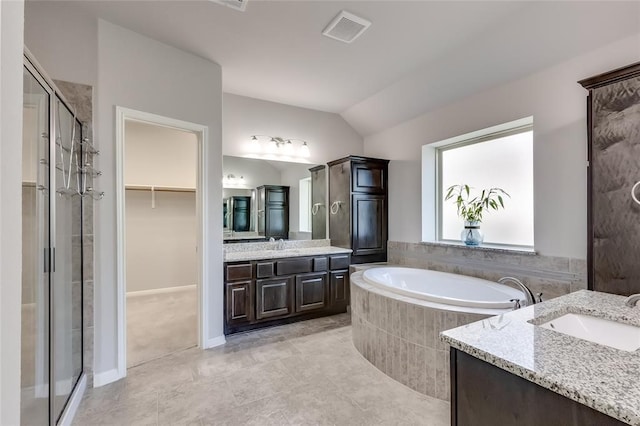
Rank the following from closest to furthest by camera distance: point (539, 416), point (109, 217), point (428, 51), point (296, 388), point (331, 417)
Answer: point (539, 416) < point (331, 417) < point (296, 388) < point (109, 217) < point (428, 51)

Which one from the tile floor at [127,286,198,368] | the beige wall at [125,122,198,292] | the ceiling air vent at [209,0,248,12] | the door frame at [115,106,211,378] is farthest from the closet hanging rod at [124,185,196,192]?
the ceiling air vent at [209,0,248,12]

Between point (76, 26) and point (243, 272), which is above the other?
point (76, 26)

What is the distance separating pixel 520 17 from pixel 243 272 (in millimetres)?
3310

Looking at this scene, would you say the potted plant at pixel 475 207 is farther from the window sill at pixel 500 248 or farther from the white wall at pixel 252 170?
the white wall at pixel 252 170

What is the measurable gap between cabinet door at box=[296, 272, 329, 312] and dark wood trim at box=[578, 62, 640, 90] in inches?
116

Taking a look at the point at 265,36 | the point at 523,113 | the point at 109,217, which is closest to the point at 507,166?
the point at 523,113

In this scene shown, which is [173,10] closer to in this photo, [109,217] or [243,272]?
[109,217]

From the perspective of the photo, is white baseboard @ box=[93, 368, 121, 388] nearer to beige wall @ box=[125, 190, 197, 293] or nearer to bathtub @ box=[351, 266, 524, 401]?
bathtub @ box=[351, 266, 524, 401]

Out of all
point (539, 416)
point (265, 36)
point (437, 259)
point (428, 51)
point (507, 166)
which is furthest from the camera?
point (437, 259)

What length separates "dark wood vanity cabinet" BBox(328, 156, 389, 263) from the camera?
3.93 meters

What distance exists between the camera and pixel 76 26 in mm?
2217

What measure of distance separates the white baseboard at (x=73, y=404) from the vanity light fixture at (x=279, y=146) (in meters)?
2.78

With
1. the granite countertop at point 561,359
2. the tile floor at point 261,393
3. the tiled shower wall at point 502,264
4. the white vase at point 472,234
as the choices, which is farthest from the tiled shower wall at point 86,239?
the white vase at point 472,234

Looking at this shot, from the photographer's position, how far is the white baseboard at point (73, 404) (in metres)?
1.78
